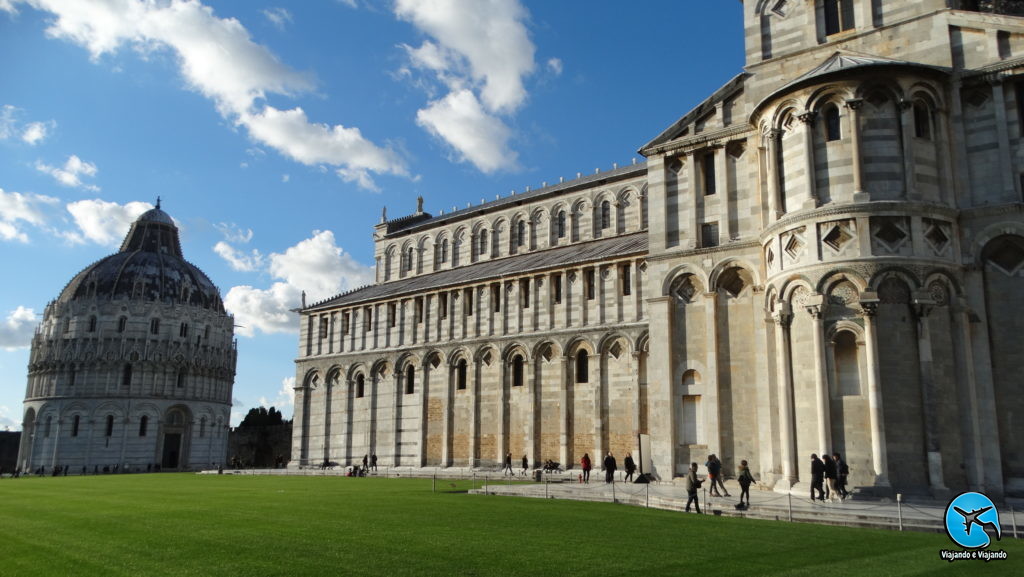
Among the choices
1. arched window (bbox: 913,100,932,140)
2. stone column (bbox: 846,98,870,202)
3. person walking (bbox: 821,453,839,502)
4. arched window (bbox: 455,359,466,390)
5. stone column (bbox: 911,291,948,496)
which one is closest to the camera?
stone column (bbox: 911,291,948,496)

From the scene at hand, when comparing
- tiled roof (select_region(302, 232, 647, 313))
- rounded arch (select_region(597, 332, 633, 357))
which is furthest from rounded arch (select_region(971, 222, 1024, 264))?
rounded arch (select_region(597, 332, 633, 357))

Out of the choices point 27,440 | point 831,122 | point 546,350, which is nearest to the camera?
point 831,122

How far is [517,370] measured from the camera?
43.7 m

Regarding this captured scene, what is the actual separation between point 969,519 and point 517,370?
107 ft

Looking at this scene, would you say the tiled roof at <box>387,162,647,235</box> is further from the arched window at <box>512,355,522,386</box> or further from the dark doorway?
the dark doorway

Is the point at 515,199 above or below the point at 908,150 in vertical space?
above

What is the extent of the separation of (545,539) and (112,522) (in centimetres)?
891

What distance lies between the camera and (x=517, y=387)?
4328cm

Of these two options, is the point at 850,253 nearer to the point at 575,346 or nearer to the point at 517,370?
the point at 575,346

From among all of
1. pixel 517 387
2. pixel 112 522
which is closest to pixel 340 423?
pixel 517 387

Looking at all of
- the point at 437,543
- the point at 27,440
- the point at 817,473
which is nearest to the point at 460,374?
the point at 817,473

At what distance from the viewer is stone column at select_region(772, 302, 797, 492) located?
2153 centimetres

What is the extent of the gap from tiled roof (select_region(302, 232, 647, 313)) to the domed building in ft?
90.4

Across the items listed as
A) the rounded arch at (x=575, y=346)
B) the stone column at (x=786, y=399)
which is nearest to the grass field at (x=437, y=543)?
the stone column at (x=786, y=399)
